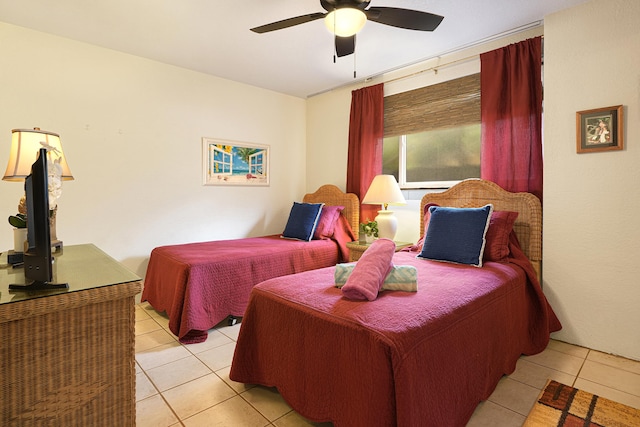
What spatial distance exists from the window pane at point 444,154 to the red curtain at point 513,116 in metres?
0.26

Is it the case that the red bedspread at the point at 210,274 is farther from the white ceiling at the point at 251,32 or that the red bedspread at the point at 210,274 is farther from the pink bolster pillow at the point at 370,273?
the white ceiling at the point at 251,32

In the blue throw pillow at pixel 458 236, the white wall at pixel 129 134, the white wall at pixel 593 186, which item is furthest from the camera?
the white wall at pixel 129 134

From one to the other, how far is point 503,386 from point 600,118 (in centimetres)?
187

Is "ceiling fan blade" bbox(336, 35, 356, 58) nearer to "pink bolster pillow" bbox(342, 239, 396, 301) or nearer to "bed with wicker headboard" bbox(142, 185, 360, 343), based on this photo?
"pink bolster pillow" bbox(342, 239, 396, 301)

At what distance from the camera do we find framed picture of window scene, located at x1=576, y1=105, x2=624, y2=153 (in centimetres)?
214

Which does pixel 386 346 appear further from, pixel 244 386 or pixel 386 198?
pixel 386 198

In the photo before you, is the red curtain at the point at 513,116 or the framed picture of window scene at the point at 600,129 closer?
the framed picture of window scene at the point at 600,129

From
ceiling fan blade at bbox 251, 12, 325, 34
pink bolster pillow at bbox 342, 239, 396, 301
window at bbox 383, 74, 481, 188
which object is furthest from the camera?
window at bbox 383, 74, 481, 188

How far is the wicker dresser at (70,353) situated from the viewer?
895 millimetres

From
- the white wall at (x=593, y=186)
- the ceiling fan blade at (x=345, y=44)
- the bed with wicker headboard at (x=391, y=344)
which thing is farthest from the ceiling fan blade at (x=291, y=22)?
the white wall at (x=593, y=186)

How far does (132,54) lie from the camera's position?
319cm

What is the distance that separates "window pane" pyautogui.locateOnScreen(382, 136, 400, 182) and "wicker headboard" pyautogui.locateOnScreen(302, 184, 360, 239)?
50 centimetres

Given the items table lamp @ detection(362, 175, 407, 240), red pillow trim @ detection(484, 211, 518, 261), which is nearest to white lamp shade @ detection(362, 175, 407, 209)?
table lamp @ detection(362, 175, 407, 240)

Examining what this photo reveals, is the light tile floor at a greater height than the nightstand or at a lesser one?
lesser
